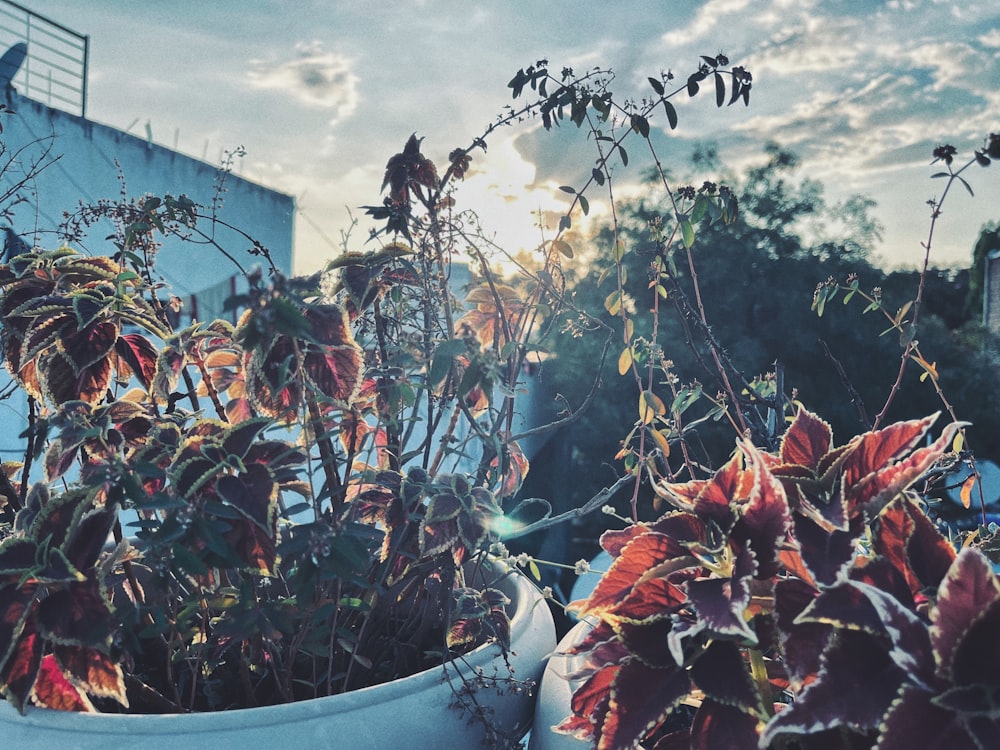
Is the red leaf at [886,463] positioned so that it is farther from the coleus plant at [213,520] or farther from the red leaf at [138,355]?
the red leaf at [138,355]

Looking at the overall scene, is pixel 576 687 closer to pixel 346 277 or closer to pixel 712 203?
pixel 346 277

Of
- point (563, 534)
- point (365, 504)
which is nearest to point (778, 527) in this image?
point (365, 504)

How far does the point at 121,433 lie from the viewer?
804 mm

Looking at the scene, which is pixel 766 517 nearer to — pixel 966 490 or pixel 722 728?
pixel 722 728

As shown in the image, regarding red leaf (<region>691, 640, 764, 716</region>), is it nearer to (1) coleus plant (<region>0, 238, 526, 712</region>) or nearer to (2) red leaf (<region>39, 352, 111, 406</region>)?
(1) coleus plant (<region>0, 238, 526, 712</region>)

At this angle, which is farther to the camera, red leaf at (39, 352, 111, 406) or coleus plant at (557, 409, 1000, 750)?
red leaf at (39, 352, 111, 406)

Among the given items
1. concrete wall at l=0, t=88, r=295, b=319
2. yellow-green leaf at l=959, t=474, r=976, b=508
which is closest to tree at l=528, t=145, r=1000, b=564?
concrete wall at l=0, t=88, r=295, b=319

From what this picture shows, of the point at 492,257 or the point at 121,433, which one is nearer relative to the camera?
the point at 121,433

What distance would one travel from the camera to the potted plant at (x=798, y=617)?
0.47 metres

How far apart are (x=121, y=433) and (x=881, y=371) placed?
35.9ft

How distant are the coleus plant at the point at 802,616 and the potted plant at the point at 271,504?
0.18 metres

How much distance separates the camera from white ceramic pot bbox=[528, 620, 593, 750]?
0.68 metres

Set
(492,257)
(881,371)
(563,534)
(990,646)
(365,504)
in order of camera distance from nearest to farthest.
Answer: (990,646), (365,504), (492,257), (881,371), (563,534)

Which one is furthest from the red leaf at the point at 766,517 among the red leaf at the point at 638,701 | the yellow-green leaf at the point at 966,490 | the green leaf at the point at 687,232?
the yellow-green leaf at the point at 966,490
